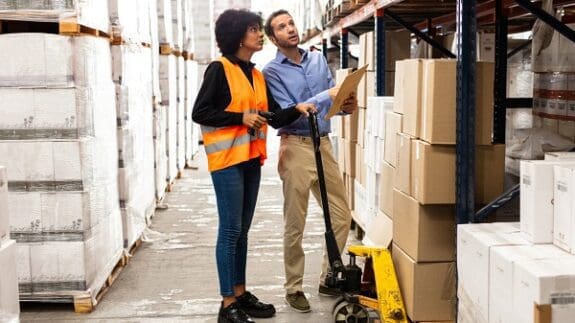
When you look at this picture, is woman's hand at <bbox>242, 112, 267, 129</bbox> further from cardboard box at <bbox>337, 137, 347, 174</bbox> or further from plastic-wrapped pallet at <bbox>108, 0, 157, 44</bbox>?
cardboard box at <bbox>337, 137, 347, 174</bbox>

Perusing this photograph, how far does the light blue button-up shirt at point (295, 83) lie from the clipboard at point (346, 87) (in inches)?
17.5

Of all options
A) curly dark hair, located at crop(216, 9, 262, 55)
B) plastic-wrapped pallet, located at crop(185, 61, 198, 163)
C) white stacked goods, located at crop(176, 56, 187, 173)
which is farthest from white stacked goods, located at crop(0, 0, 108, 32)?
plastic-wrapped pallet, located at crop(185, 61, 198, 163)

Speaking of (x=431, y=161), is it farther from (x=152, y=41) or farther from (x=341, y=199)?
(x=152, y=41)

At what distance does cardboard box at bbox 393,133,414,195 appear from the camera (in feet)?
12.7

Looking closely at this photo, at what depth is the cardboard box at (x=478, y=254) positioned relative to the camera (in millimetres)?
3014

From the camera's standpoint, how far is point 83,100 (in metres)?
4.48

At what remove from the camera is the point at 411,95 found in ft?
12.7

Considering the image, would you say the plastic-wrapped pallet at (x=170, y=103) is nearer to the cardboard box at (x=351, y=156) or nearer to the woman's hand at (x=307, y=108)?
the cardboard box at (x=351, y=156)

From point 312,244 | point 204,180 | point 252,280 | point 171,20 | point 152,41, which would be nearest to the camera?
point 252,280

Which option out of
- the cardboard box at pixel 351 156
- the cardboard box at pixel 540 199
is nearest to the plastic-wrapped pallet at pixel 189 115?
the cardboard box at pixel 351 156

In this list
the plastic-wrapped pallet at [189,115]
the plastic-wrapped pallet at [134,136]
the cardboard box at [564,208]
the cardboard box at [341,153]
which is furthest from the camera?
the plastic-wrapped pallet at [189,115]

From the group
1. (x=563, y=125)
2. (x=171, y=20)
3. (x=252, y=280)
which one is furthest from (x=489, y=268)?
(x=171, y=20)

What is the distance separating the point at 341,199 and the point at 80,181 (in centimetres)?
177

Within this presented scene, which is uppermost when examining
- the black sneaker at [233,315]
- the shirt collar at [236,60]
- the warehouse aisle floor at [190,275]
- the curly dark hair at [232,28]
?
the curly dark hair at [232,28]
